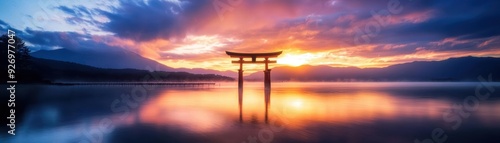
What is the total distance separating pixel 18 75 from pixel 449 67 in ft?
749

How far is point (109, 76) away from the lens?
85312mm

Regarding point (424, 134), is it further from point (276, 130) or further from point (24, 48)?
point (24, 48)

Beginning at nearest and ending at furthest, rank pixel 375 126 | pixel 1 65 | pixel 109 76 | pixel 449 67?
pixel 375 126 → pixel 1 65 → pixel 109 76 → pixel 449 67

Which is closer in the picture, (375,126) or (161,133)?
(161,133)

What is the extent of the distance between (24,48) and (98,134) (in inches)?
1571

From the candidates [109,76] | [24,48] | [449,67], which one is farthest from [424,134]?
[449,67]

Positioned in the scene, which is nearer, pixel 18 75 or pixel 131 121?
pixel 131 121

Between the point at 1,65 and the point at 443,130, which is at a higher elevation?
the point at 1,65

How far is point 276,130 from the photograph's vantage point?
27.3 feet

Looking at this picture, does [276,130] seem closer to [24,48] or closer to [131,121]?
[131,121]

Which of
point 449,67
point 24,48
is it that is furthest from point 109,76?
point 449,67

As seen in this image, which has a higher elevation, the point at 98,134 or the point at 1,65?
the point at 1,65

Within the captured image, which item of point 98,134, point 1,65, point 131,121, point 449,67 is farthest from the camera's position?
point 449,67

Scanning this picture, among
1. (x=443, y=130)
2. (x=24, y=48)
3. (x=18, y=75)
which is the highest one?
(x=24, y=48)
